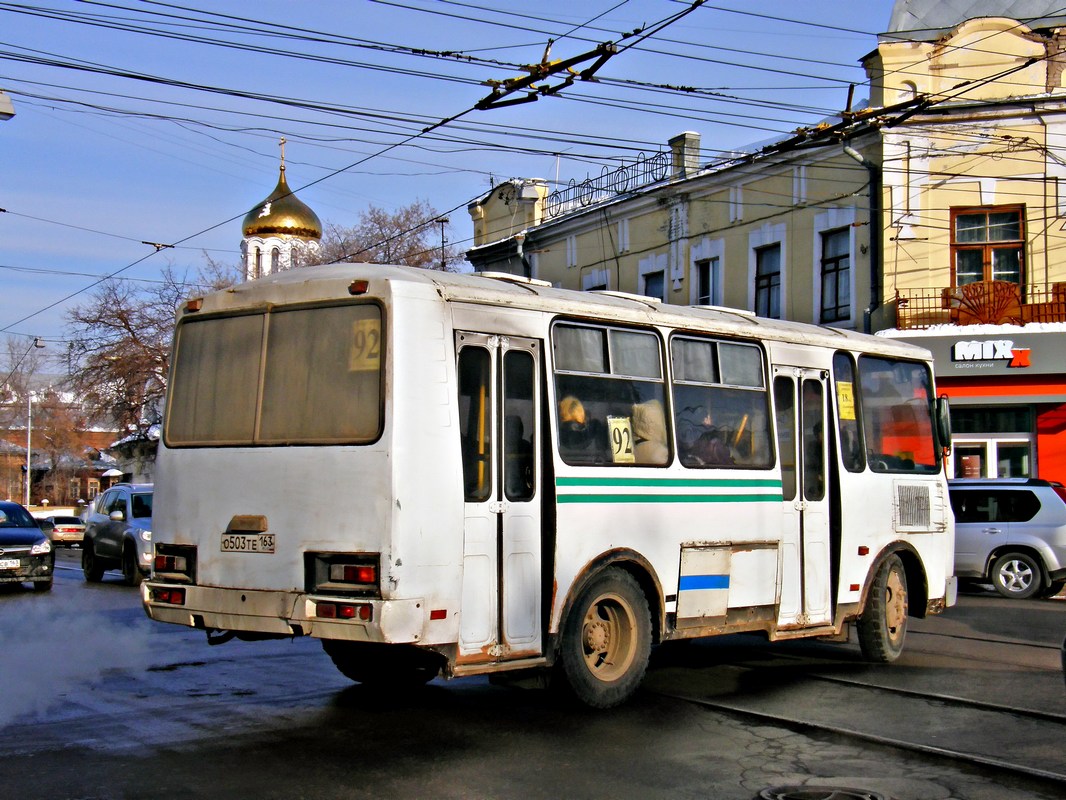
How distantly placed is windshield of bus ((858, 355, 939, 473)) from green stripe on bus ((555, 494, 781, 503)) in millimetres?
1884

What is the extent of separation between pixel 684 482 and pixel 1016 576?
39.1 feet

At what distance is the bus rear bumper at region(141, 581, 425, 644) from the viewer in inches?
294

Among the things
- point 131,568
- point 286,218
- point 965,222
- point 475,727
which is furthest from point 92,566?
point 286,218

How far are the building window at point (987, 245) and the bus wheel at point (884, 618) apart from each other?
47.7 ft

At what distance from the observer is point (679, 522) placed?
9.64 meters

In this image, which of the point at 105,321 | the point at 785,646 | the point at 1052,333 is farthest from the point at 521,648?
the point at 105,321

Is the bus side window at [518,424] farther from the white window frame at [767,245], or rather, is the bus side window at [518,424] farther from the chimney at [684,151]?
the chimney at [684,151]

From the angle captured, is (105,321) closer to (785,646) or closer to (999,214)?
(999,214)

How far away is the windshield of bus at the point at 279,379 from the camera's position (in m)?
7.94

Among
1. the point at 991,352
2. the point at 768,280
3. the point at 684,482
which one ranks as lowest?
the point at 684,482

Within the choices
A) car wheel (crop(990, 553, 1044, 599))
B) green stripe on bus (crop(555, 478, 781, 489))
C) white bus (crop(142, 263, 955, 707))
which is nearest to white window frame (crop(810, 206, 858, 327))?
car wheel (crop(990, 553, 1044, 599))

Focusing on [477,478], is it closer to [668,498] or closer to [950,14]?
[668,498]

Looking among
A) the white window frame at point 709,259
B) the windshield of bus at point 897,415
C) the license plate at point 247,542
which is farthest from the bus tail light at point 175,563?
the white window frame at point 709,259

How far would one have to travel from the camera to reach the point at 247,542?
816cm
